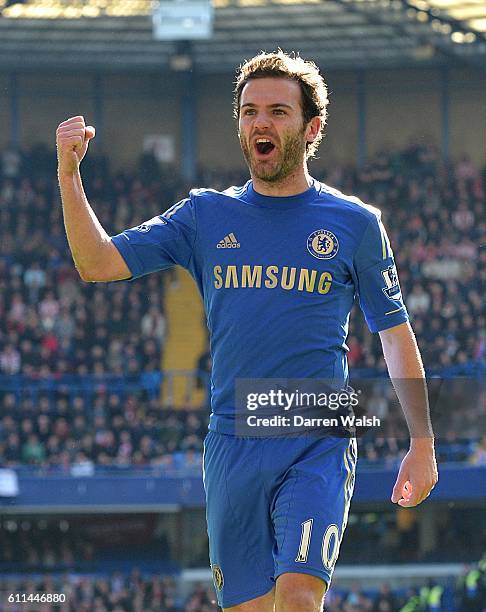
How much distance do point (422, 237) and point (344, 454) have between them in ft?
63.1

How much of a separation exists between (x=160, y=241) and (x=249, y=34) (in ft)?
70.1

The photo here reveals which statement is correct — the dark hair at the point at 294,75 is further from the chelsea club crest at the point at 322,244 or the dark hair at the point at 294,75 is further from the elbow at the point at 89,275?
the elbow at the point at 89,275

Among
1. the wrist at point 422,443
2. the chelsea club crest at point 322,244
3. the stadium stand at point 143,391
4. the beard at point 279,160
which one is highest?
the beard at point 279,160

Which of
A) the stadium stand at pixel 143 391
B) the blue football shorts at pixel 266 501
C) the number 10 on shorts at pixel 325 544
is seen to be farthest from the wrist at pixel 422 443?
the stadium stand at pixel 143 391

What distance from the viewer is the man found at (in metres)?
3.59

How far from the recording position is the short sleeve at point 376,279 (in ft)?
12.4

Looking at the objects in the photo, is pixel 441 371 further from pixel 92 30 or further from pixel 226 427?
pixel 226 427

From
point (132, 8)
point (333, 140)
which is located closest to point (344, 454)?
point (132, 8)

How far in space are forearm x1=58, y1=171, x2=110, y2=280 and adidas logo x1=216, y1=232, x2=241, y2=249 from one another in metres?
0.35

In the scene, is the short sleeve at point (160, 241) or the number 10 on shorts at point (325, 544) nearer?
the number 10 on shorts at point (325, 544)

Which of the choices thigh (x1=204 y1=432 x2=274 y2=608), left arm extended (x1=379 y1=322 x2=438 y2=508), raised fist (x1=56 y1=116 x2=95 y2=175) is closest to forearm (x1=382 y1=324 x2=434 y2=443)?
left arm extended (x1=379 y1=322 x2=438 y2=508)

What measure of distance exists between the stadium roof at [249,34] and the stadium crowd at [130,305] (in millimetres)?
2011

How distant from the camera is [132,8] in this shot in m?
23.4

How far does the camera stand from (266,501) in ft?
11.9
